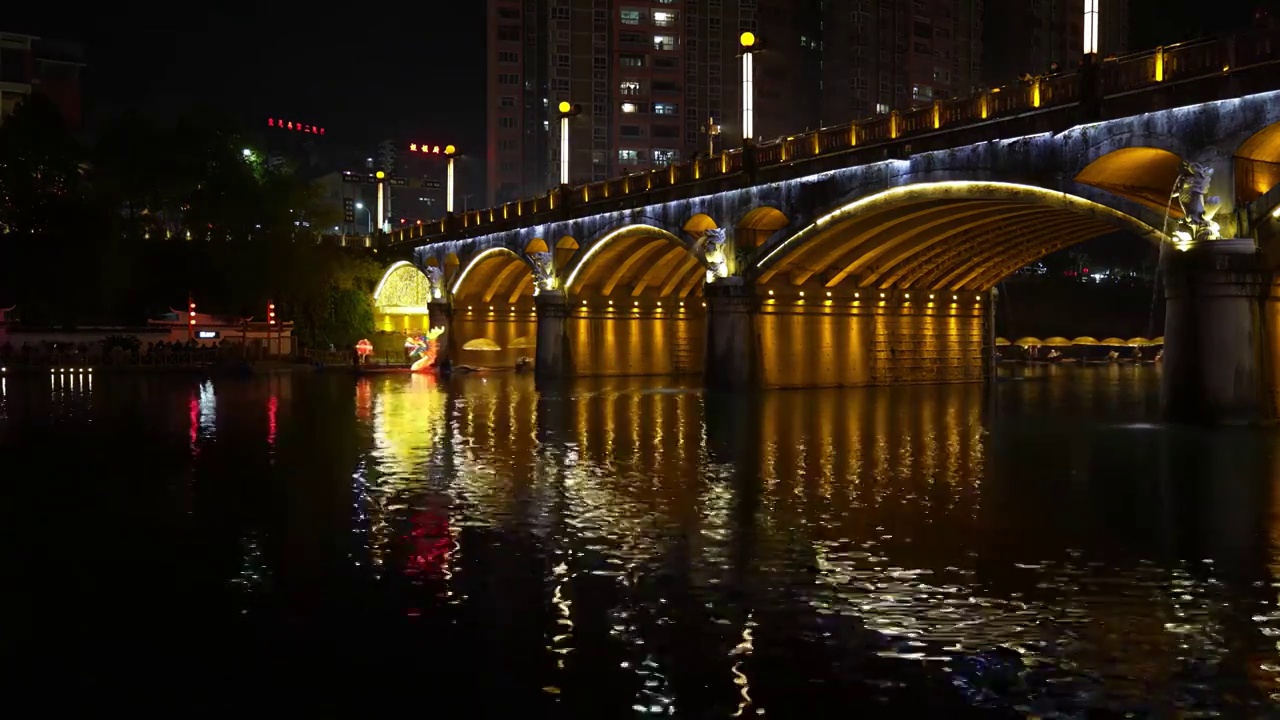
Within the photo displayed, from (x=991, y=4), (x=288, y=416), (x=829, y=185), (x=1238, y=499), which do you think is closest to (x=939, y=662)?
(x=1238, y=499)

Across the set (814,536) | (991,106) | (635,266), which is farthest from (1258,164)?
(635,266)

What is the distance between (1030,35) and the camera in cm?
16038

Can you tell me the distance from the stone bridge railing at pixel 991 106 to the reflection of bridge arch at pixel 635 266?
2.16 m

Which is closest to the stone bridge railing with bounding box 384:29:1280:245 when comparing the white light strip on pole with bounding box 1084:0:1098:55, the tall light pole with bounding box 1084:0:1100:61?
the tall light pole with bounding box 1084:0:1100:61

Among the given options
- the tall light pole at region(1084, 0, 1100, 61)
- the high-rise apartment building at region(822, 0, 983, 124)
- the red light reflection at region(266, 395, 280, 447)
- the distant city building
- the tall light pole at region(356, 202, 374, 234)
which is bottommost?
the red light reflection at region(266, 395, 280, 447)

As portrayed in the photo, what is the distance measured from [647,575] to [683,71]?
423 ft

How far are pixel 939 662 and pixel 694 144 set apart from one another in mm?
133433

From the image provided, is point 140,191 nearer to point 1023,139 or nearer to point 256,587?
point 1023,139

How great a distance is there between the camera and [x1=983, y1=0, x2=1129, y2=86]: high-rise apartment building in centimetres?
15988

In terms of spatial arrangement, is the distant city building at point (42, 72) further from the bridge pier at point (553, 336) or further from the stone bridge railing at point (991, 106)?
the stone bridge railing at point (991, 106)

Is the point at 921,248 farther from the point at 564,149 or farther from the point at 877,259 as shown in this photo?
the point at 564,149

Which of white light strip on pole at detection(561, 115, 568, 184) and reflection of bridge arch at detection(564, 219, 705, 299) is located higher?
white light strip on pole at detection(561, 115, 568, 184)

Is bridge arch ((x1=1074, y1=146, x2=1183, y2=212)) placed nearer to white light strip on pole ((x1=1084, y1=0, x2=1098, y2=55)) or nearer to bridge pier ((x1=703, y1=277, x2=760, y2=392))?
white light strip on pole ((x1=1084, y1=0, x2=1098, y2=55))

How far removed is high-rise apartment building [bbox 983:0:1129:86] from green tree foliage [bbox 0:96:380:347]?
10139cm
